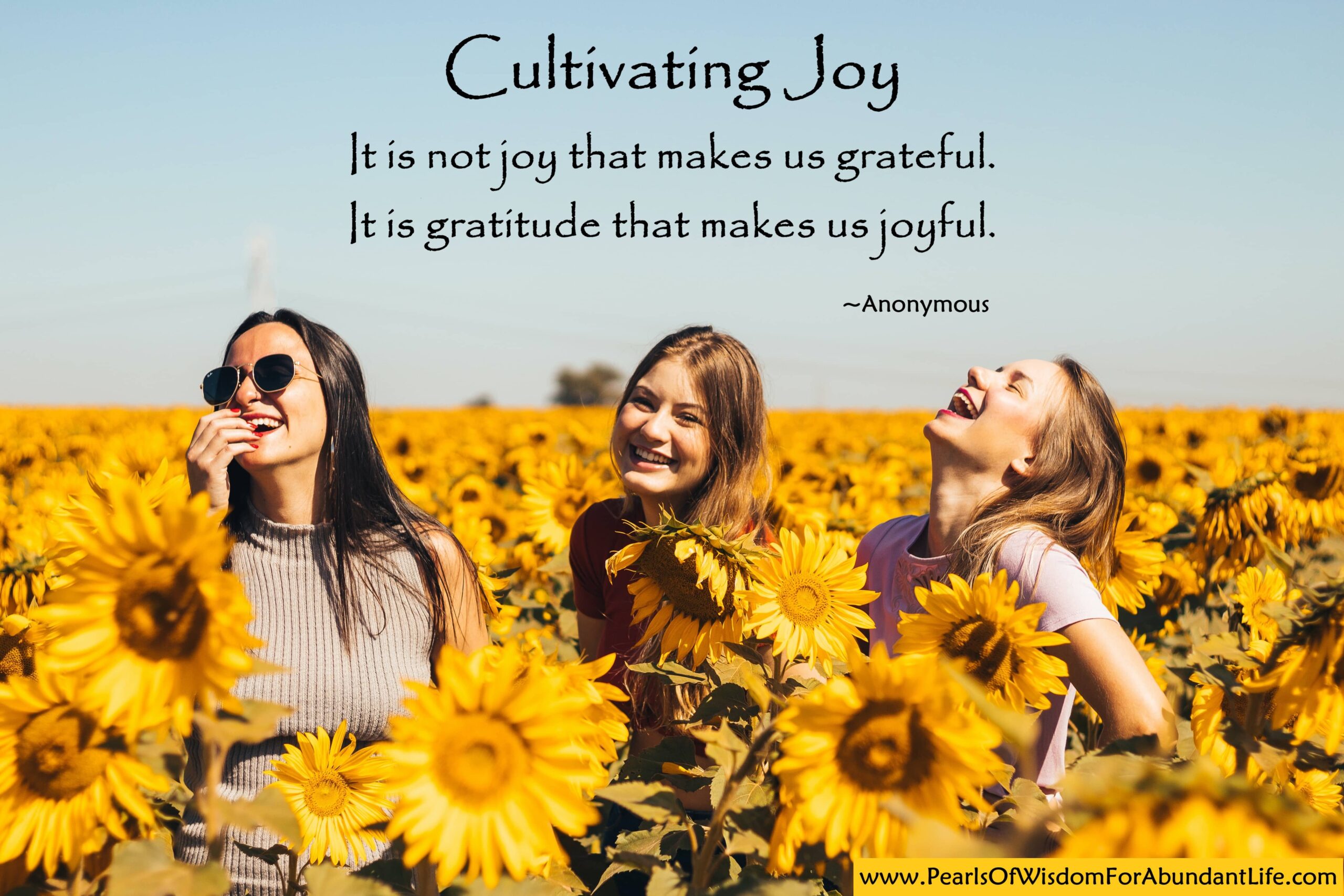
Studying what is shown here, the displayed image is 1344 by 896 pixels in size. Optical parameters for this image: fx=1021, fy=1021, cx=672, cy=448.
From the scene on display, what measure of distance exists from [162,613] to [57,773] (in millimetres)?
271

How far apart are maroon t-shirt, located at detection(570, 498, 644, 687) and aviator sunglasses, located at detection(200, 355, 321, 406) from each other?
3.55 feet

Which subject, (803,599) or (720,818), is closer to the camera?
(720,818)

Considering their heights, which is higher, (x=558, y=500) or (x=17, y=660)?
(x=558, y=500)

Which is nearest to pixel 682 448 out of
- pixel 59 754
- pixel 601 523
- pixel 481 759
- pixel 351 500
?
pixel 601 523

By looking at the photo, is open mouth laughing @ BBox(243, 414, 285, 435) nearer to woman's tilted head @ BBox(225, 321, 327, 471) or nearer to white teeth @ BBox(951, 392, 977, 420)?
woman's tilted head @ BBox(225, 321, 327, 471)

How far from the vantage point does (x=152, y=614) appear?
3.75 feet

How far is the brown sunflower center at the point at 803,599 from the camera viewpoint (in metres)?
1.91

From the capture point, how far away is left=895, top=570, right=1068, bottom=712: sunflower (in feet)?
5.38

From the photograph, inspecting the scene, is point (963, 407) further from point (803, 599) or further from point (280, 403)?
point (280, 403)

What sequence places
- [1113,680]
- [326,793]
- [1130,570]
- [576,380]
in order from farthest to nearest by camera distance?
1. [576,380]
2. [1130,570]
3. [1113,680]
4. [326,793]

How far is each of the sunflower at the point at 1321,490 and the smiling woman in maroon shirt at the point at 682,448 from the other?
2.93 meters

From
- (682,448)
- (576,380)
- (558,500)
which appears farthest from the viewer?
(576,380)

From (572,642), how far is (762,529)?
1.53 metres

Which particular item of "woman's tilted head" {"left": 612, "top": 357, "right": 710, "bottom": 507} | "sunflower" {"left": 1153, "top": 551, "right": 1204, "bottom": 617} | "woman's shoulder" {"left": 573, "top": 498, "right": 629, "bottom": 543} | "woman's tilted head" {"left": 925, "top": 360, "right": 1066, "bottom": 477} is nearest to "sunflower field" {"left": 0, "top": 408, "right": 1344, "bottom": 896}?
"woman's tilted head" {"left": 925, "top": 360, "right": 1066, "bottom": 477}
